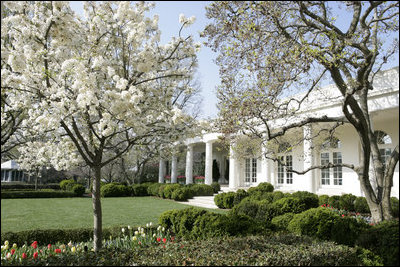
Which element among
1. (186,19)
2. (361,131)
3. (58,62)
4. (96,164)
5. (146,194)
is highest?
(186,19)

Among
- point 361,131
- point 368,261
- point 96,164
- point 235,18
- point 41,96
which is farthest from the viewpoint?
point 361,131

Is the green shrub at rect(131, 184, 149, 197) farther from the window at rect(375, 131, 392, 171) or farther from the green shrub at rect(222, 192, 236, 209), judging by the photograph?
the window at rect(375, 131, 392, 171)

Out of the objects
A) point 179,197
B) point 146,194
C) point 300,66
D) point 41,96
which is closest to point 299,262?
point 300,66

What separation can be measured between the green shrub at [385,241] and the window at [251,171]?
1599 cm

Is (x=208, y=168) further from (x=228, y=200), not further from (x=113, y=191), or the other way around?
(x=228, y=200)

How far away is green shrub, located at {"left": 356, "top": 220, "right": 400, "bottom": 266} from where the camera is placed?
4.12 metres

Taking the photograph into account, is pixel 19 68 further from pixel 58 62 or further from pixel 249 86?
pixel 249 86

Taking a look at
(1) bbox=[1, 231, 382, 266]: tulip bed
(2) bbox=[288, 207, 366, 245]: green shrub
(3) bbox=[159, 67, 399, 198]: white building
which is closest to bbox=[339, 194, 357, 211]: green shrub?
(3) bbox=[159, 67, 399, 198]: white building

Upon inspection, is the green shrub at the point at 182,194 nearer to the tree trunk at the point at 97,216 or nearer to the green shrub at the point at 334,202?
the green shrub at the point at 334,202

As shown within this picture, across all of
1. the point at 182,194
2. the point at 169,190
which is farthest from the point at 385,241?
the point at 169,190

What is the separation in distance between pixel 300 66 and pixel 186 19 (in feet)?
7.54

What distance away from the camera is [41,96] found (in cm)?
480

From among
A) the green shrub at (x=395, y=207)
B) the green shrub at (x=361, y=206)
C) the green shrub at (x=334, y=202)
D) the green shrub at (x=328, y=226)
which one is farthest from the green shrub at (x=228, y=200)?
the green shrub at (x=328, y=226)

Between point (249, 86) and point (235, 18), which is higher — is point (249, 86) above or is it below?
below
